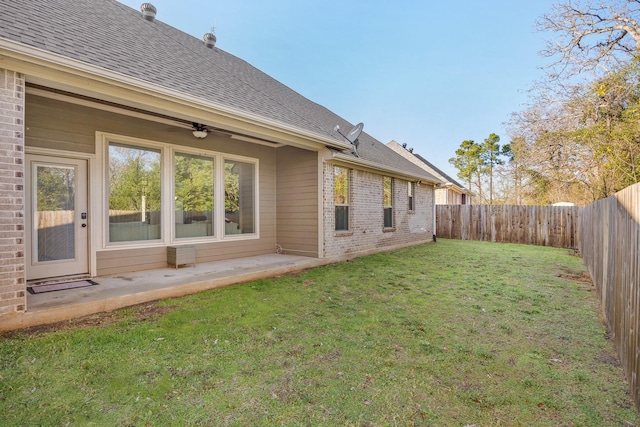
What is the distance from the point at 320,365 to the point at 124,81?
4.22 metres

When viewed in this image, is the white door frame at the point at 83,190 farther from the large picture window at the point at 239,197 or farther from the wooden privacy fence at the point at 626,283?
the wooden privacy fence at the point at 626,283

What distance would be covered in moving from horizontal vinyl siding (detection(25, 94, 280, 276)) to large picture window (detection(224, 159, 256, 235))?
249mm

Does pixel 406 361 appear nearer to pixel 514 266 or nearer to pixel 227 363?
pixel 227 363

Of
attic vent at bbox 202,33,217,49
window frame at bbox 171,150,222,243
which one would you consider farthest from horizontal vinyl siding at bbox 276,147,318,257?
attic vent at bbox 202,33,217,49

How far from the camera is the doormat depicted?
4.34 m

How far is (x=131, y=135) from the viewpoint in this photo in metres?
5.69

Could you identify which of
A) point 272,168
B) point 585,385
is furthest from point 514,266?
point 272,168

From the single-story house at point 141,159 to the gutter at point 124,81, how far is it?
0.06ft

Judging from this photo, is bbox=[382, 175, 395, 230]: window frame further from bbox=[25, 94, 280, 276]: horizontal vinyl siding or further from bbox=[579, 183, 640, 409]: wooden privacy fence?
bbox=[579, 183, 640, 409]: wooden privacy fence

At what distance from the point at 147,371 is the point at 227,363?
2.19ft

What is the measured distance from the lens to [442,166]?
32938mm

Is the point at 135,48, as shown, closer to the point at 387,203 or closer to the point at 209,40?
the point at 209,40

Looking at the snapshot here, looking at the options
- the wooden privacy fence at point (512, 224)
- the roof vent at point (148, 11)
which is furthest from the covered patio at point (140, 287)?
the wooden privacy fence at point (512, 224)

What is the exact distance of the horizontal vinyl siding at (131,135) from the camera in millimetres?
4766
